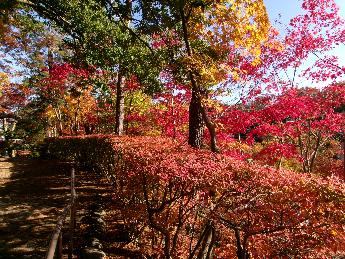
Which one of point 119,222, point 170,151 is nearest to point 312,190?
point 170,151

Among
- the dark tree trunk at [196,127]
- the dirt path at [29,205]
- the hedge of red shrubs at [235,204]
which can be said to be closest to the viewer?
the hedge of red shrubs at [235,204]

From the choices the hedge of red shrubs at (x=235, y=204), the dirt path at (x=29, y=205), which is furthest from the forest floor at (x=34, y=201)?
the hedge of red shrubs at (x=235, y=204)

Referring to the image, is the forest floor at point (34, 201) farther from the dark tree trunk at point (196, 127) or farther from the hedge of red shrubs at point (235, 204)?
the dark tree trunk at point (196, 127)

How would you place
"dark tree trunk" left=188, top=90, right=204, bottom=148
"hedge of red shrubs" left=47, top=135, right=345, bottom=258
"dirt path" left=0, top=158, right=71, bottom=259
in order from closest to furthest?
"hedge of red shrubs" left=47, top=135, right=345, bottom=258 < "dirt path" left=0, top=158, right=71, bottom=259 < "dark tree trunk" left=188, top=90, right=204, bottom=148

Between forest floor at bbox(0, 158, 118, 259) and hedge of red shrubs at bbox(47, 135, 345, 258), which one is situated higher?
hedge of red shrubs at bbox(47, 135, 345, 258)

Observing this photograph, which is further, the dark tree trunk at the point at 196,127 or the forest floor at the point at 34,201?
the dark tree trunk at the point at 196,127

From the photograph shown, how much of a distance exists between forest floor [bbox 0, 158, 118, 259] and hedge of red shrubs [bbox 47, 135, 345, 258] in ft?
7.32

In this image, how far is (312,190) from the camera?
168 inches

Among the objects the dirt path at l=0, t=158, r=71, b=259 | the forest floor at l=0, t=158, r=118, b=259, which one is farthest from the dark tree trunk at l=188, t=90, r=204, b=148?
the dirt path at l=0, t=158, r=71, b=259

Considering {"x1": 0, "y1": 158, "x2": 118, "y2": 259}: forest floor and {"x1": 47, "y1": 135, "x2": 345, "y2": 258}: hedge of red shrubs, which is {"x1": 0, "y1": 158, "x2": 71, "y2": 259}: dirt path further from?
{"x1": 47, "y1": 135, "x2": 345, "y2": 258}: hedge of red shrubs

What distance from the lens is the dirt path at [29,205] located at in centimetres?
671

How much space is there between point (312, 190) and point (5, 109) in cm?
2963

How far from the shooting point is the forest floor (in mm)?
6793

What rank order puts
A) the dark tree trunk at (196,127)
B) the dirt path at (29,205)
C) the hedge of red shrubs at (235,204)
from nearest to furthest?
the hedge of red shrubs at (235,204), the dirt path at (29,205), the dark tree trunk at (196,127)
